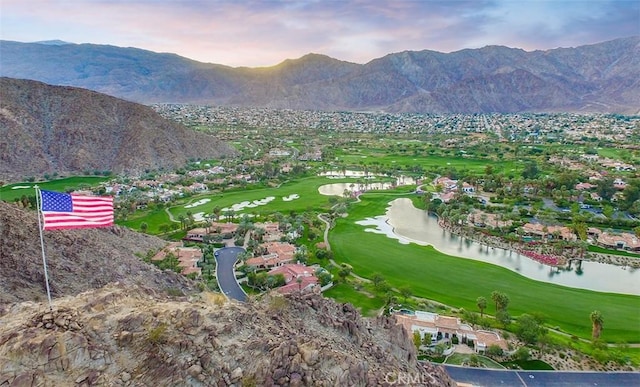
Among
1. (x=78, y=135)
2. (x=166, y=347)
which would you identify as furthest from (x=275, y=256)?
(x=78, y=135)

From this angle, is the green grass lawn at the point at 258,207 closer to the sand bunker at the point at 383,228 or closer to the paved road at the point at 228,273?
the sand bunker at the point at 383,228

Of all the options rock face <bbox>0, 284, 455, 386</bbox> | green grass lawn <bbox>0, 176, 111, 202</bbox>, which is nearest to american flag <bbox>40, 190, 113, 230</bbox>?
rock face <bbox>0, 284, 455, 386</bbox>

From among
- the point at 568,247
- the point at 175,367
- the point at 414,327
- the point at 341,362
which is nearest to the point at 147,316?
the point at 175,367

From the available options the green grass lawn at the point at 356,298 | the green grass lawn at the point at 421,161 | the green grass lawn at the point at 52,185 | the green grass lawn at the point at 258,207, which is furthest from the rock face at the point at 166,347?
the green grass lawn at the point at 421,161

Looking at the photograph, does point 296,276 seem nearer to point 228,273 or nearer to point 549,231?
point 228,273

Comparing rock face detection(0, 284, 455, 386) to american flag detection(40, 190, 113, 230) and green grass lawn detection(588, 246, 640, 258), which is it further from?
green grass lawn detection(588, 246, 640, 258)

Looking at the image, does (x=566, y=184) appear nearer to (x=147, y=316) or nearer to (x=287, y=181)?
(x=287, y=181)
